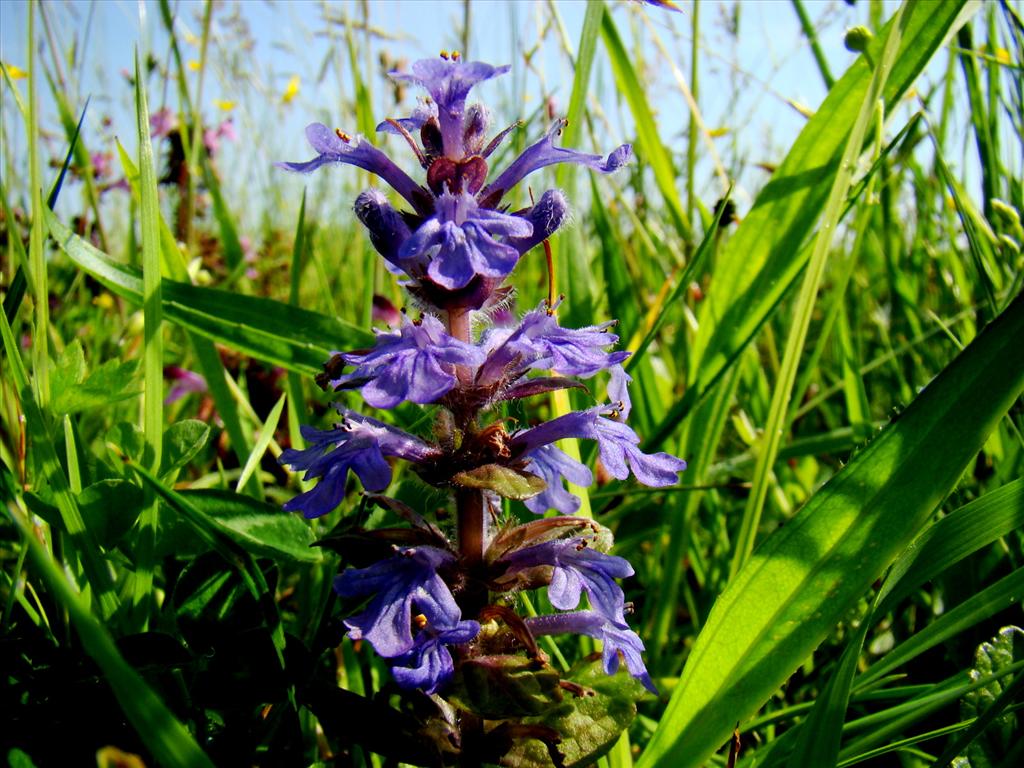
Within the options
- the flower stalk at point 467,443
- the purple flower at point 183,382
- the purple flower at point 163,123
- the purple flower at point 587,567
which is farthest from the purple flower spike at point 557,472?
the purple flower at point 163,123

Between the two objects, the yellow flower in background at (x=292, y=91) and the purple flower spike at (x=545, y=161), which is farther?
the yellow flower in background at (x=292, y=91)

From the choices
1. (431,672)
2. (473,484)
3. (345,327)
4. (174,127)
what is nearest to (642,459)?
(473,484)

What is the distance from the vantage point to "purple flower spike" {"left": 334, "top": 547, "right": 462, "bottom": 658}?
817 mm

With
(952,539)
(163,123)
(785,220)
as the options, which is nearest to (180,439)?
(952,539)

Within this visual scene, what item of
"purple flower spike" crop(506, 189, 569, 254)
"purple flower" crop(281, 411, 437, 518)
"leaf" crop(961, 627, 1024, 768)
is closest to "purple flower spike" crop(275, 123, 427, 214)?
"purple flower spike" crop(506, 189, 569, 254)

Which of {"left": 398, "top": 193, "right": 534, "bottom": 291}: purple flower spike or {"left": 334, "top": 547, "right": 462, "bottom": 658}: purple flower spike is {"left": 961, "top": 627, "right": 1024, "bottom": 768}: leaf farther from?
{"left": 398, "top": 193, "right": 534, "bottom": 291}: purple flower spike

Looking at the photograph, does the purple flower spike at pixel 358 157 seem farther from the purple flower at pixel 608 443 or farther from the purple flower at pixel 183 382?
the purple flower at pixel 183 382

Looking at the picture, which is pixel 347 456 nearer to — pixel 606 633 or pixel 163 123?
pixel 606 633

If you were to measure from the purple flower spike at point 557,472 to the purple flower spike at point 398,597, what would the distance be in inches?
8.3

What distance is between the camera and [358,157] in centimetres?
99

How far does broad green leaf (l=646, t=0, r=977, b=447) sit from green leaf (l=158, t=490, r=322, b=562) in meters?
0.64

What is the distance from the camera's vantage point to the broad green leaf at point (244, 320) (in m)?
1.28

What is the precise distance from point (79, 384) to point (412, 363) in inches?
→ 19.3

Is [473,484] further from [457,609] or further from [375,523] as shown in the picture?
[375,523]
